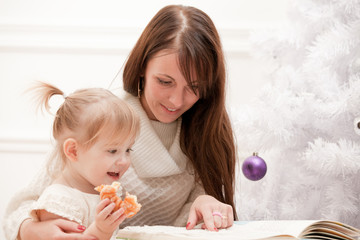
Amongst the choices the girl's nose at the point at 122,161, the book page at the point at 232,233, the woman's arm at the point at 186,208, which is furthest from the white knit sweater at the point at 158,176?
the book page at the point at 232,233

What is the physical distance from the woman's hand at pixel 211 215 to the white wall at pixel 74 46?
1212 millimetres

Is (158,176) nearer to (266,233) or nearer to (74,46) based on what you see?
(266,233)

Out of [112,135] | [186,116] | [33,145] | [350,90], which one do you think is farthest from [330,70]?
[33,145]

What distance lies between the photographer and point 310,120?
1.45m

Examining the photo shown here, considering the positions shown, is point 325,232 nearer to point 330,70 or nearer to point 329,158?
point 329,158

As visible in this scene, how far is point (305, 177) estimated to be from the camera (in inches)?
60.3

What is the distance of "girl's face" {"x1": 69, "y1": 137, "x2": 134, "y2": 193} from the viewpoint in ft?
3.23

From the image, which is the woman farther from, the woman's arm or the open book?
the open book

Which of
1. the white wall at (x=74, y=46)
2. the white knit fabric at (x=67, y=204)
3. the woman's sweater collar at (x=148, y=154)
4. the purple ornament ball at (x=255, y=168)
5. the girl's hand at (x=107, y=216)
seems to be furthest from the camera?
the white wall at (x=74, y=46)

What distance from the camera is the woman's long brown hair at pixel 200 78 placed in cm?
120

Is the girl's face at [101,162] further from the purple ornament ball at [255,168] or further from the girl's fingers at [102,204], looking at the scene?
the purple ornament ball at [255,168]

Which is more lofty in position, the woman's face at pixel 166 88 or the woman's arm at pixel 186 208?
the woman's face at pixel 166 88

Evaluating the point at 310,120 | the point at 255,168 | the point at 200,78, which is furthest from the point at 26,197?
the point at 310,120

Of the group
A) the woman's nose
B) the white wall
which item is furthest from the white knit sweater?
the white wall
